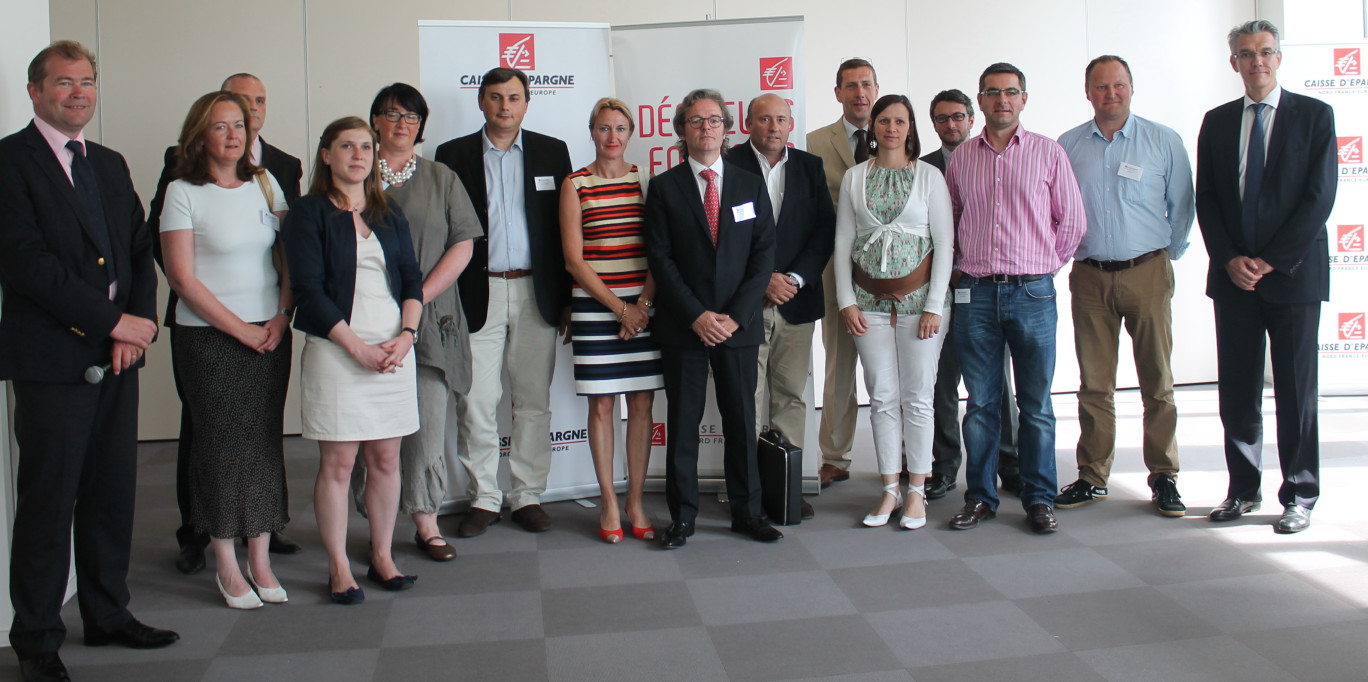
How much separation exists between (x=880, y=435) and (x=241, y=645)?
7.76 feet

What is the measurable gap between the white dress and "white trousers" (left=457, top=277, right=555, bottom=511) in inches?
29.3

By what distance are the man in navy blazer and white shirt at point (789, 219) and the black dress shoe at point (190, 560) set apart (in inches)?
90.2

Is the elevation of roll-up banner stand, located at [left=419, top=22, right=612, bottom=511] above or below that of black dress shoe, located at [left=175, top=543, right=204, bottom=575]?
above

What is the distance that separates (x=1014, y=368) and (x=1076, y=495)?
0.71 metres

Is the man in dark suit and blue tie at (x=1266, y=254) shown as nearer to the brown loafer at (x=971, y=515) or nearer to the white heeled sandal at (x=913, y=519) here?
the brown loafer at (x=971, y=515)

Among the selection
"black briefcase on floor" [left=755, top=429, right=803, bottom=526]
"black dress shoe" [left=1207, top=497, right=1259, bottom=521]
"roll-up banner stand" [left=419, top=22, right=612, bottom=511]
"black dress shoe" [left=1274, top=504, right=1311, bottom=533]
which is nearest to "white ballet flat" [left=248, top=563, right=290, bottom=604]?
"roll-up banner stand" [left=419, top=22, right=612, bottom=511]

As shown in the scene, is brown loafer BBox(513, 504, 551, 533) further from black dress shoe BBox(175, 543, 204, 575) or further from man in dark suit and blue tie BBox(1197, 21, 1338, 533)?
man in dark suit and blue tie BBox(1197, 21, 1338, 533)

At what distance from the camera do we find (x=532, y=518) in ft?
12.9

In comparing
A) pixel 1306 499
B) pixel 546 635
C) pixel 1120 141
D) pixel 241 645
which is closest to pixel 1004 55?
pixel 1120 141

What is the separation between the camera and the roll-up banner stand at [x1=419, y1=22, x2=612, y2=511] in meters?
4.16

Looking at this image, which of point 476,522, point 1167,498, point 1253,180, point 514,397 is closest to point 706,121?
point 514,397

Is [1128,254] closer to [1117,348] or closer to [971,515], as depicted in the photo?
[1117,348]

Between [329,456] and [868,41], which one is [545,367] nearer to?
[329,456]

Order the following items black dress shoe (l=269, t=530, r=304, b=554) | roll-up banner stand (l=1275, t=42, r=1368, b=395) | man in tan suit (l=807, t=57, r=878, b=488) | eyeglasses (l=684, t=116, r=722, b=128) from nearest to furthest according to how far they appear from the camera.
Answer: eyeglasses (l=684, t=116, r=722, b=128)
black dress shoe (l=269, t=530, r=304, b=554)
man in tan suit (l=807, t=57, r=878, b=488)
roll-up banner stand (l=1275, t=42, r=1368, b=395)
